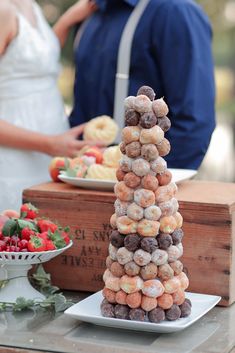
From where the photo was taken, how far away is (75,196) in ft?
7.84

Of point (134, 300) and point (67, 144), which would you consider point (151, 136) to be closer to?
point (134, 300)

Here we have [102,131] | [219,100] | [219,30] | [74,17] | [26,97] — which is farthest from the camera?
[219,100]

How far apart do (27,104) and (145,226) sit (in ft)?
4.58

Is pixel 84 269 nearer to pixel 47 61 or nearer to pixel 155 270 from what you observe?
pixel 155 270

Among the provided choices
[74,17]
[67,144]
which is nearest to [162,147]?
[67,144]

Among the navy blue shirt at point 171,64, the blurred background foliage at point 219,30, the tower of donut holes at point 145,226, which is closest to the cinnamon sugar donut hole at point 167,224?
the tower of donut holes at point 145,226

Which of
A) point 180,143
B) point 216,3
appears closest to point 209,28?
point 180,143

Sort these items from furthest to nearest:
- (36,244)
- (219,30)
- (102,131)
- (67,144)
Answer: (219,30), (67,144), (102,131), (36,244)

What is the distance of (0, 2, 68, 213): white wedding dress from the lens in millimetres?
3166

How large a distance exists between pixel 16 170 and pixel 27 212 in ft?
3.11

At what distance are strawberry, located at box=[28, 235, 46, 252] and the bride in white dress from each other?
816mm

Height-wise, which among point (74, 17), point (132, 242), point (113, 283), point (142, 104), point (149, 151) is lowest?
point (113, 283)

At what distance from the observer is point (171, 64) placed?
315cm

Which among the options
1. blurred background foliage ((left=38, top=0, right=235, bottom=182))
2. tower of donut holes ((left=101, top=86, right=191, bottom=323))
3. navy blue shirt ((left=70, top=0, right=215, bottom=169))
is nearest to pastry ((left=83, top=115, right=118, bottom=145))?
navy blue shirt ((left=70, top=0, right=215, bottom=169))
